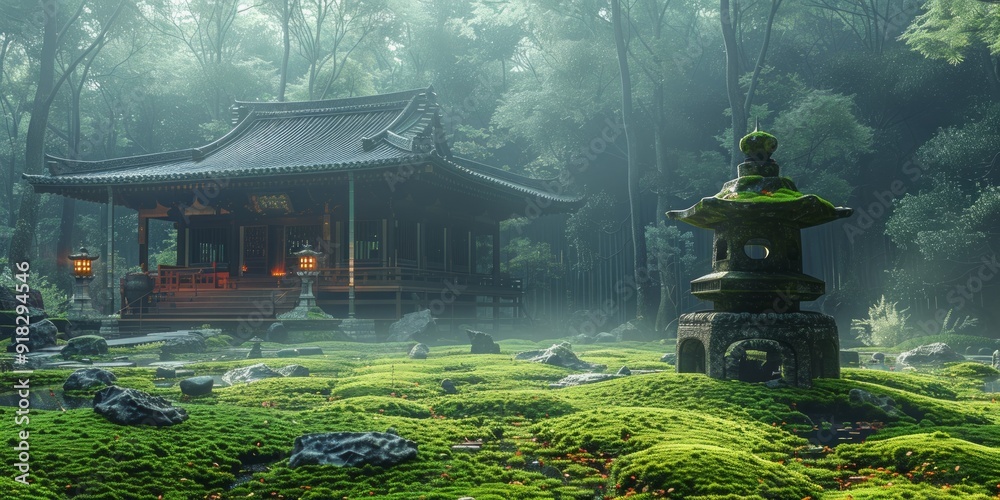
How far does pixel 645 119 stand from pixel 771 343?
23.9 meters

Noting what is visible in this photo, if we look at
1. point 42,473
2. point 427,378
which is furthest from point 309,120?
point 42,473

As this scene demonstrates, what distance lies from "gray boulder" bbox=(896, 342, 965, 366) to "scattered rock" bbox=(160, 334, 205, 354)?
1383cm

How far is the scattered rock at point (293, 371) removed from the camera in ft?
35.4

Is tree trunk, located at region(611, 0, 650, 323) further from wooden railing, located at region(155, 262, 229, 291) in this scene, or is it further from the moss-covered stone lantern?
the moss-covered stone lantern

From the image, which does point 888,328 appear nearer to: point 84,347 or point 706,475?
point 706,475

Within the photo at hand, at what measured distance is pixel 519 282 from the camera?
29750mm

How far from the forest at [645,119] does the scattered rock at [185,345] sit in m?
12.8

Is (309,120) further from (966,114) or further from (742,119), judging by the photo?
(966,114)

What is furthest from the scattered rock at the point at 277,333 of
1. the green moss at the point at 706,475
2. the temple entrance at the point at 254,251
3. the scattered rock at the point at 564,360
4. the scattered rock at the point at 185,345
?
the green moss at the point at 706,475

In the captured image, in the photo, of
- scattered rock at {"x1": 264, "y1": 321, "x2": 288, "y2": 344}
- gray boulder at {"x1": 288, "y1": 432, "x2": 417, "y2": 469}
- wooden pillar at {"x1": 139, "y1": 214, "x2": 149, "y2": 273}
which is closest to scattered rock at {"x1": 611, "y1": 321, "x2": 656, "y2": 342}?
scattered rock at {"x1": 264, "y1": 321, "x2": 288, "y2": 344}

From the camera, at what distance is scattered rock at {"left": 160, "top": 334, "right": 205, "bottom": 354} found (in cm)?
1585

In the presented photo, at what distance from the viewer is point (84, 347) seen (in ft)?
46.3

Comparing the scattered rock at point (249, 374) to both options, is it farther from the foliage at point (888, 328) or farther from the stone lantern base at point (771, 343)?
the foliage at point (888, 328)

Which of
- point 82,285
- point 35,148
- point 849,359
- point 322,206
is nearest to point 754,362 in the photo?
point 849,359
